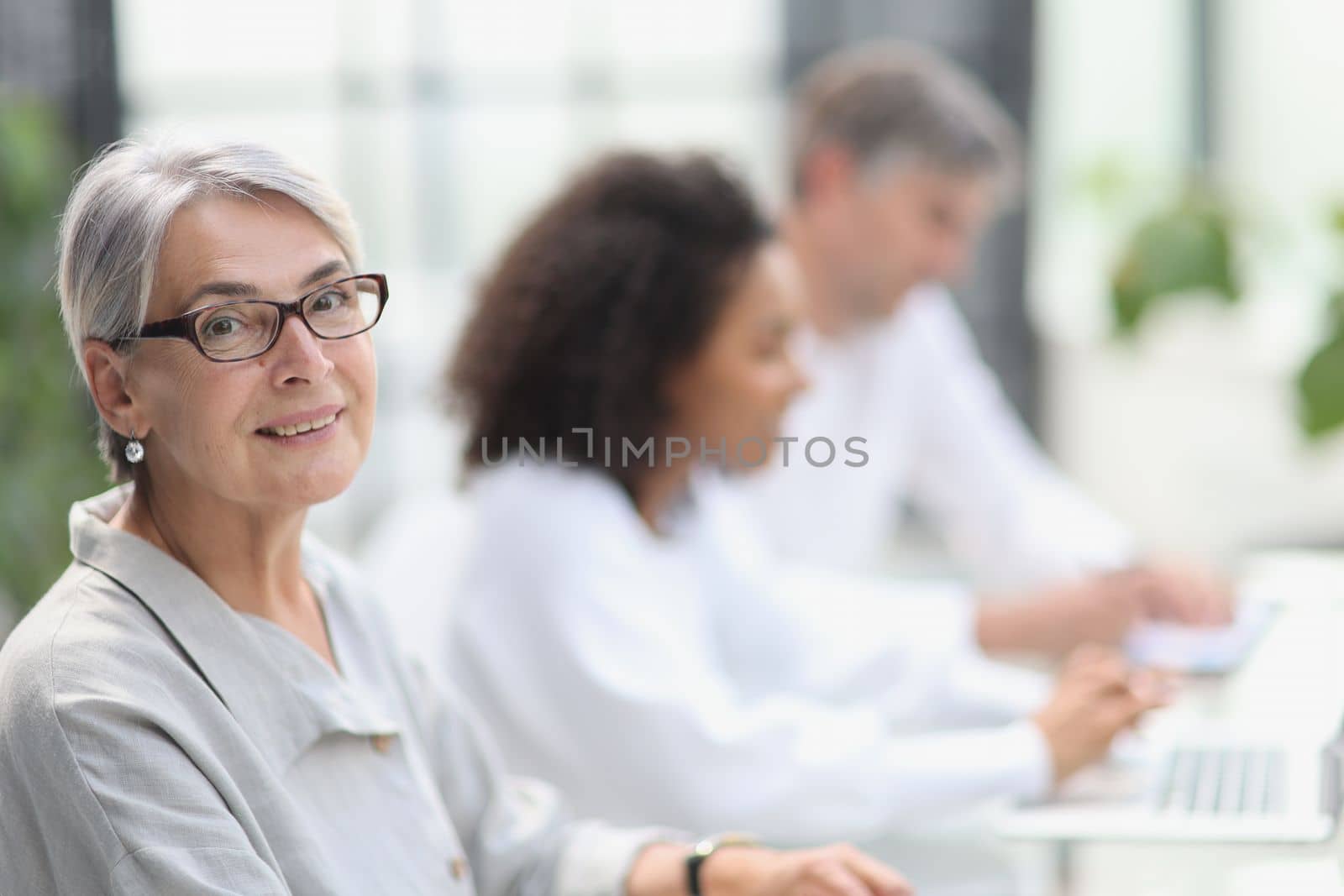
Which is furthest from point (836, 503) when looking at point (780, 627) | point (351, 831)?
point (351, 831)

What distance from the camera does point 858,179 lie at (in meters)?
2.57

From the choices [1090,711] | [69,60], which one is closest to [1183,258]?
[1090,711]

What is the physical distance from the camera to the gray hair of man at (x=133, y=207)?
2.99 ft

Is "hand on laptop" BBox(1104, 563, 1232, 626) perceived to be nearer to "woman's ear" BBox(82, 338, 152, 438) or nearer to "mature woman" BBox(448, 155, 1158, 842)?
"mature woman" BBox(448, 155, 1158, 842)

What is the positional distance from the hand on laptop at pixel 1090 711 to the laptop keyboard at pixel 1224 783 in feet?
0.22

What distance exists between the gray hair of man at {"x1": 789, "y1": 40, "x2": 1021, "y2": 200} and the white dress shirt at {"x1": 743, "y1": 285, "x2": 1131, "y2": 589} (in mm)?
252

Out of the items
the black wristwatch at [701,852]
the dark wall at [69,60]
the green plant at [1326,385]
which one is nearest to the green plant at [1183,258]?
the green plant at [1326,385]

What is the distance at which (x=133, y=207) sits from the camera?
916 millimetres

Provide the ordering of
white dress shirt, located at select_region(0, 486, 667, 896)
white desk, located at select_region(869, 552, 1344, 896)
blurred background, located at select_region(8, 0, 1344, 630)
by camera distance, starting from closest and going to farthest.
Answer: white dress shirt, located at select_region(0, 486, 667, 896) < white desk, located at select_region(869, 552, 1344, 896) < blurred background, located at select_region(8, 0, 1344, 630)

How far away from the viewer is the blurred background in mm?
4230

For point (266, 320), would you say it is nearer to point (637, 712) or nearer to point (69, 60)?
point (637, 712)

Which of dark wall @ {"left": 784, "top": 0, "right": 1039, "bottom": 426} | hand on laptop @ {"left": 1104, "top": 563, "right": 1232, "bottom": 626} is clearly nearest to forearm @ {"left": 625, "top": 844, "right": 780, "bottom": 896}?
hand on laptop @ {"left": 1104, "top": 563, "right": 1232, "bottom": 626}

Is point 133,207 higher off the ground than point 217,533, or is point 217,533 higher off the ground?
point 133,207

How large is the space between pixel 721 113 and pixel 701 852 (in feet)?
12.2
